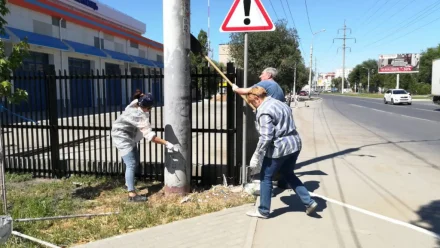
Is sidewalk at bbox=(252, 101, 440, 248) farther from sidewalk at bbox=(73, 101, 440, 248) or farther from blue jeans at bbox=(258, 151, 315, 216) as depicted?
blue jeans at bbox=(258, 151, 315, 216)

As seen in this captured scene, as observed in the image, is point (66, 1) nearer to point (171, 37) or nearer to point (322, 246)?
point (171, 37)

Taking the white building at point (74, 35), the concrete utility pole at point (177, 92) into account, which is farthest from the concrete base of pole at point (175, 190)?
the white building at point (74, 35)

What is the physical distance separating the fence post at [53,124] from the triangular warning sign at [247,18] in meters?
3.22

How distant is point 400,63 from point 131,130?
8866 cm

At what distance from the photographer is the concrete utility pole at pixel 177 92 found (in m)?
4.97

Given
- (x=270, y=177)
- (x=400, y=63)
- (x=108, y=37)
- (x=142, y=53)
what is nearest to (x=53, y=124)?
(x=270, y=177)

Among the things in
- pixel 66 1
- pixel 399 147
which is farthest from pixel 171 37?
pixel 66 1

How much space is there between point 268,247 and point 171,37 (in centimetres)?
310

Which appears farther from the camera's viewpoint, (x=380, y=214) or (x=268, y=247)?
(x=380, y=214)

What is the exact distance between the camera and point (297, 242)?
3.67 metres

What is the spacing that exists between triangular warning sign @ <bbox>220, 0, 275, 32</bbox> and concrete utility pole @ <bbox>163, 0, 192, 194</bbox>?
62 centimetres

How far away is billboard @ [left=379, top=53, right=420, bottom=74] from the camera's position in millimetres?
78875

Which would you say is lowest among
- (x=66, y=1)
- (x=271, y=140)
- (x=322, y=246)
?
(x=322, y=246)

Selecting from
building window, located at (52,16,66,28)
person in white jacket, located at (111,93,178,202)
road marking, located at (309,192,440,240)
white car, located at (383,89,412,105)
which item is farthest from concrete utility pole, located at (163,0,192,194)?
white car, located at (383,89,412,105)
